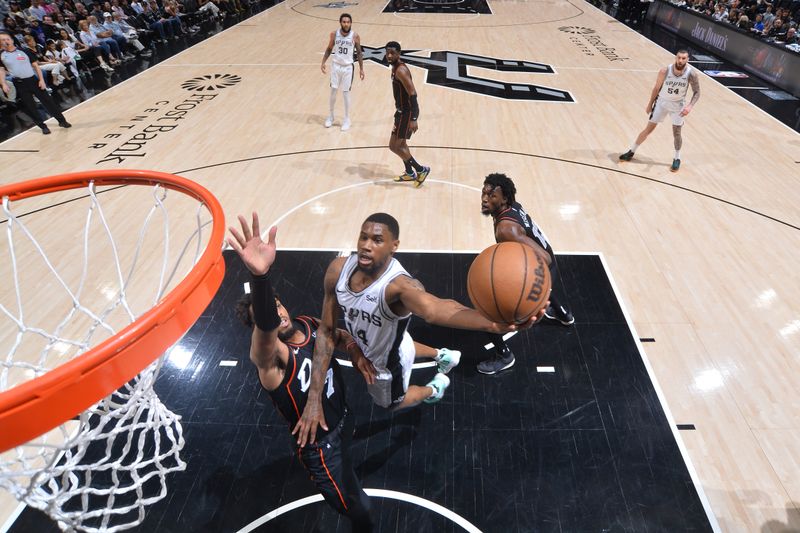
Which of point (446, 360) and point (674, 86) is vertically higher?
point (674, 86)

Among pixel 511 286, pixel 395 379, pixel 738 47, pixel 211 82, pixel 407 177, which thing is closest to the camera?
pixel 511 286

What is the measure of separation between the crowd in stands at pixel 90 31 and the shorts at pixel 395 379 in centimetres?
906

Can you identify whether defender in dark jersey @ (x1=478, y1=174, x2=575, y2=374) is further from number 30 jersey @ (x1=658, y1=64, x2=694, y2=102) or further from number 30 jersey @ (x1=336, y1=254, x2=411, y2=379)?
number 30 jersey @ (x1=658, y1=64, x2=694, y2=102)

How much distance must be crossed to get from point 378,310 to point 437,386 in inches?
Answer: 43.3

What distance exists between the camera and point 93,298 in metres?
4.50

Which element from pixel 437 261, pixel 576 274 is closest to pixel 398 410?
pixel 437 261

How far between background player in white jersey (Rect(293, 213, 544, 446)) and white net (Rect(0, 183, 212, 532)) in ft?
2.80

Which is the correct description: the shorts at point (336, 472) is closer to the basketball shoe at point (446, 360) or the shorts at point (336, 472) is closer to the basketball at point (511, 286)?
the basketball at point (511, 286)

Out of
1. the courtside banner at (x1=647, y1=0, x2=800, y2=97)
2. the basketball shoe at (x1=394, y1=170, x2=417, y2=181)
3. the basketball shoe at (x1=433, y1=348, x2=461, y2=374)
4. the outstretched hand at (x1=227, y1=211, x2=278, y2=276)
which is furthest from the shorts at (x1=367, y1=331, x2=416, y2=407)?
the courtside banner at (x1=647, y1=0, x2=800, y2=97)

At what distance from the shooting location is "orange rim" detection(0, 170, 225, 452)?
135 cm

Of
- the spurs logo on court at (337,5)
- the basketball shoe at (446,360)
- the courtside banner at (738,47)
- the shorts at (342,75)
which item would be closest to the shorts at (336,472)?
the basketball shoe at (446,360)

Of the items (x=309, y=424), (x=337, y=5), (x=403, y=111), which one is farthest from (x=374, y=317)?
(x=337, y=5)

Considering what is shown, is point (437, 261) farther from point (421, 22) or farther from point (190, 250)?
point (421, 22)

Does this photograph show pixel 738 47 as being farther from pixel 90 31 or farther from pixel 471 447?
pixel 90 31
